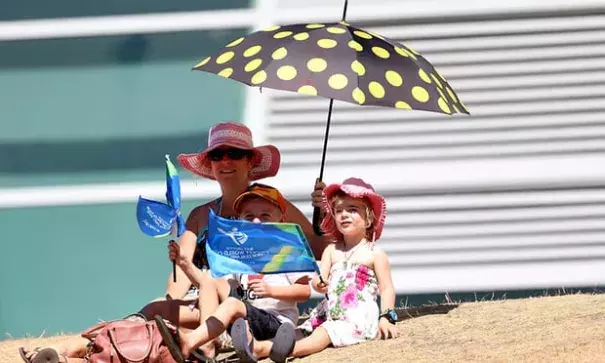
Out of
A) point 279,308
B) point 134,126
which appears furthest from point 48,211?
point 279,308

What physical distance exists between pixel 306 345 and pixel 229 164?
3.57ft

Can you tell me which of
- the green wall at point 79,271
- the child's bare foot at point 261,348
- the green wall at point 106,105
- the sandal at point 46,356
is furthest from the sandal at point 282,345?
the green wall at point 106,105

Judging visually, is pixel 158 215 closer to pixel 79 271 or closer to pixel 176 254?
pixel 176 254

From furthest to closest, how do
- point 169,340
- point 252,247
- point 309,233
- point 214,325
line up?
point 309,233, point 252,247, point 214,325, point 169,340

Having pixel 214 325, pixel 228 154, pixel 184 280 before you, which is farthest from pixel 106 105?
pixel 214 325

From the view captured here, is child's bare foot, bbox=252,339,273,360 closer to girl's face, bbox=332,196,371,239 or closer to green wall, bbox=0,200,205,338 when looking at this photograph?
girl's face, bbox=332,196,371,239

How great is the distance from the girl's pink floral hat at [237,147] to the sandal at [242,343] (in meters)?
1.15

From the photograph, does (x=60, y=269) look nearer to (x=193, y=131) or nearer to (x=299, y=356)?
(x=193, y=131)

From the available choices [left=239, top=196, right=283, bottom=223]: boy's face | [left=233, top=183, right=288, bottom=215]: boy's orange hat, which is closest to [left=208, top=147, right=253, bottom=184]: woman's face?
[left=233, top=183, right=288, bottom=215]: boy's orange hat

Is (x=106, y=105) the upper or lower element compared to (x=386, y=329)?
upper

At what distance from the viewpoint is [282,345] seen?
5.54m

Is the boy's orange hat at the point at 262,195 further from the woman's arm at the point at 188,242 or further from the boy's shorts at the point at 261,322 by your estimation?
the boy's shorts at the point at 261,322

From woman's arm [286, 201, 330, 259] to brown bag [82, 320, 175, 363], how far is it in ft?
3.96

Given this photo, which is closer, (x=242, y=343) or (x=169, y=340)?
(x=169, y=340)
